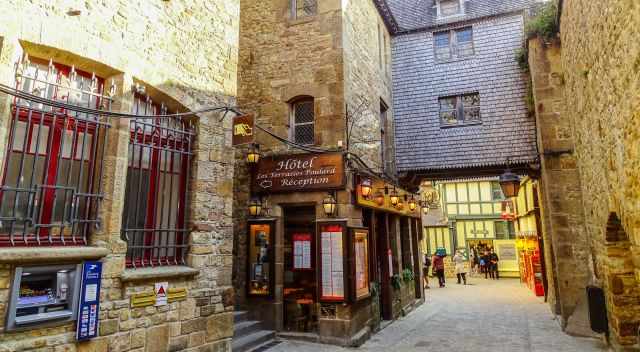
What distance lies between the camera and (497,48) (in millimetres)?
10656

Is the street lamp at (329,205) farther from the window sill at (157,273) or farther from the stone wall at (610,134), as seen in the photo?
the stone wall at (610,134)

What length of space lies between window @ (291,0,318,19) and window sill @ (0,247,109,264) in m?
6.73

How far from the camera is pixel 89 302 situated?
3570 millimetres

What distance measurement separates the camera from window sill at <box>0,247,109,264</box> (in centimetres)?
308

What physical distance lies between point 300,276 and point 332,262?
1753 mm

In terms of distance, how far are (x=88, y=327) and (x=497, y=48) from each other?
11.0m

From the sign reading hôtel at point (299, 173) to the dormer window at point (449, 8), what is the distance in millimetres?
7077

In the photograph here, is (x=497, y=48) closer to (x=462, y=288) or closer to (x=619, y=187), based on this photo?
(x=619, y=187)

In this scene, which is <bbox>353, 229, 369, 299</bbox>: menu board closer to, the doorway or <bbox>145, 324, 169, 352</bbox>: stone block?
the doorway

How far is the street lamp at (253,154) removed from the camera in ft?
24.6

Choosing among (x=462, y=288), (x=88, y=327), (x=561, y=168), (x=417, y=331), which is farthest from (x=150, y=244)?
(x=462, y=288)

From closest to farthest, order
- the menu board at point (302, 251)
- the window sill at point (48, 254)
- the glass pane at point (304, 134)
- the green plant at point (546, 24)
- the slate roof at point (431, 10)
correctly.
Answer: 1. the window sill at point (48, 254)
2. the menu board at point (302, 251)
3. the glass pane at point (304, 134)
4. the green plant at point (546, 24)
5. the slate roof at point (431, 10)

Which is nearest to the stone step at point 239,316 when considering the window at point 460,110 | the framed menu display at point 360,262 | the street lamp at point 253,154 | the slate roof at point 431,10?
the framed menu display at point 360,262

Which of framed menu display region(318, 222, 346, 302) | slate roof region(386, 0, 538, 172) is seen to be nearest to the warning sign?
framed menu display region(318, 222, 346, 302)
